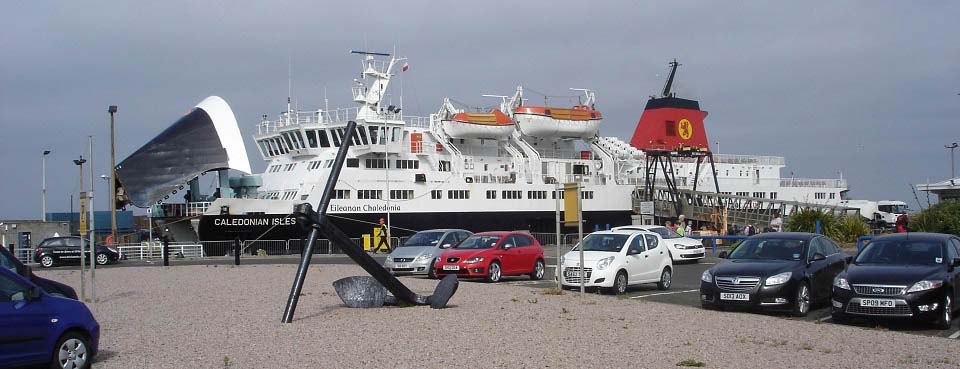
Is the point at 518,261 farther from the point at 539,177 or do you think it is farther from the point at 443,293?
the point at 539,177

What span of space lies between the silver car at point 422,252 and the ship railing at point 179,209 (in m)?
18.2

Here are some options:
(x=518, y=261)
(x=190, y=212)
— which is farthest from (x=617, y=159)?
(x=518, y=261)

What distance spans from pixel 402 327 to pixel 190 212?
29959 mm

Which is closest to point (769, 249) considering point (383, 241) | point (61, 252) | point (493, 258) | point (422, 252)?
point (493, 258)

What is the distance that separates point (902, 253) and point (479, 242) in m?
9.98

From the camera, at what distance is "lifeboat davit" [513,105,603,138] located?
4700cm

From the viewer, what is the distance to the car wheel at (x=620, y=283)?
17031mm

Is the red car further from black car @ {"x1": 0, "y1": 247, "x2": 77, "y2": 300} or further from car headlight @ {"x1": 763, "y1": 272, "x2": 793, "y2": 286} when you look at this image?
black car @ {"x1": 0, "y1": 247, "x2": 77, "y2": 300}

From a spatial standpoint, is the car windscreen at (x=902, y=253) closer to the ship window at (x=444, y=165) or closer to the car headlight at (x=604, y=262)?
the car headlight at (x=604, y=262)

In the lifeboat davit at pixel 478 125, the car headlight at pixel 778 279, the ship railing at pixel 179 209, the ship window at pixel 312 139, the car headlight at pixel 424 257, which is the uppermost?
the lifeboat davit at pixel 478 125

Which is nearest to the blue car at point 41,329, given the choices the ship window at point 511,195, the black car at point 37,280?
the black car at point 37,280

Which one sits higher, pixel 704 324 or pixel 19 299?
pixel 19 299

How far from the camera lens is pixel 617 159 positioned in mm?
52344

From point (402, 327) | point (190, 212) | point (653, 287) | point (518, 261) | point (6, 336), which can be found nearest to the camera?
point (6, 336)
